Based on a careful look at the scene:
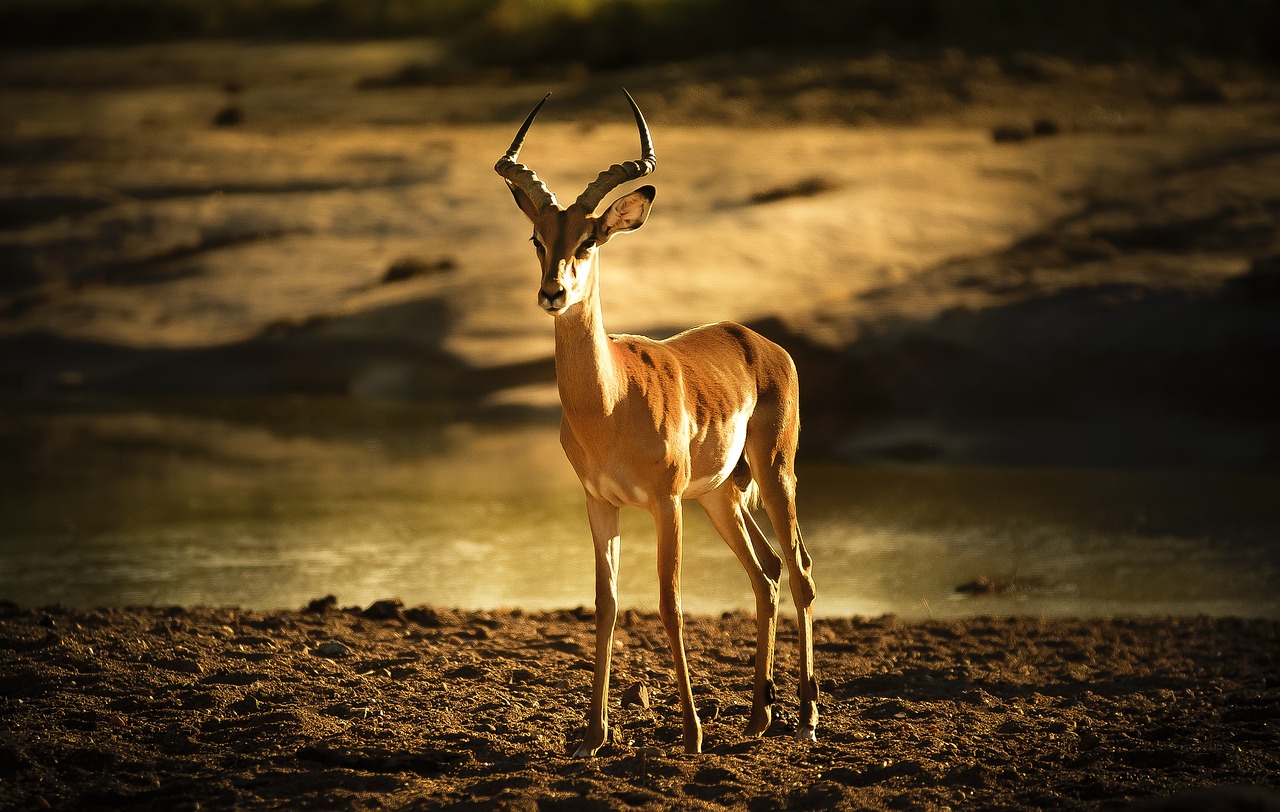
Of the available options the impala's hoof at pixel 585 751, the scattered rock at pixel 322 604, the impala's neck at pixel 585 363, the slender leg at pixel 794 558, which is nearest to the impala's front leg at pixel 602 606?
the impala's hoof at pixel 585 751

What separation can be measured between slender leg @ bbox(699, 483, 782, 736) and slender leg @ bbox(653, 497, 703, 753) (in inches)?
20.7

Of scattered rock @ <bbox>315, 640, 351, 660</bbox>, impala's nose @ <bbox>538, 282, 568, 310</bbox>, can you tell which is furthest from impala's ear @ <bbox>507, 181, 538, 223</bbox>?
scattered rock @ <bbox>315, 640, 351, 660</bbox>

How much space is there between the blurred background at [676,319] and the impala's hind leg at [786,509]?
2.77m

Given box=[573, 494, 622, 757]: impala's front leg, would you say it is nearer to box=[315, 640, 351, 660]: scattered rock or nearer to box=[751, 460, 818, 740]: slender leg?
box=[751, 460, 818, 740]: slender leg

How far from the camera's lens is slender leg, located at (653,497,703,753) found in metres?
6.23

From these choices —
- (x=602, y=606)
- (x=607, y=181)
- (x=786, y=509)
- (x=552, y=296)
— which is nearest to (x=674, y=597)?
(x=602, y=606)

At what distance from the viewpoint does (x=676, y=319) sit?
18.2 metres

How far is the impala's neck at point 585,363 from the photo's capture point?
6.11 m

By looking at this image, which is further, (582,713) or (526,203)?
(582,713)

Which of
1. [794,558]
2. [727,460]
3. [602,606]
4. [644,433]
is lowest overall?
[602,606]

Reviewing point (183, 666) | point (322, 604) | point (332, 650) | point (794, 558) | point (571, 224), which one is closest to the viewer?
point (571, 224)

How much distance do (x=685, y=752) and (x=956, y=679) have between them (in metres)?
2.01

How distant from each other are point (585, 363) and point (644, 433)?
394mm

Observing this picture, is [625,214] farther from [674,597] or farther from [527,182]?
[674,597]
